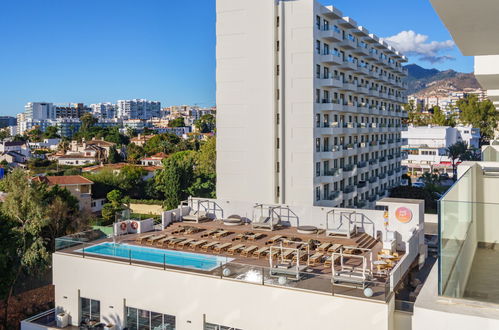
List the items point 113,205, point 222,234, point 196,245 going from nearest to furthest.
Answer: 1. point 196,245
2. point 222,234
3. point 113,205

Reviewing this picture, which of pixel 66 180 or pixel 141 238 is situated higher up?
pixel 66 180

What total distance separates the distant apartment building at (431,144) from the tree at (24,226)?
62.4m

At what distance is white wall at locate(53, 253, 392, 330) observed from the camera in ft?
42.9

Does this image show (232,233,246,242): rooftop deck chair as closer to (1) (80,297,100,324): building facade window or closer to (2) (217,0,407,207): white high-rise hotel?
(1) (80,297,100,324): building facade window

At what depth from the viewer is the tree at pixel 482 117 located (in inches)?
3226

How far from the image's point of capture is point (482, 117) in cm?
8469

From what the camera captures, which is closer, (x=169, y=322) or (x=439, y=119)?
(x=169, y=322)

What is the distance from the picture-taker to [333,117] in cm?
3697

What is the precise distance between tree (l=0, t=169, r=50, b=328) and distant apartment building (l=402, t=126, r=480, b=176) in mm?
62382

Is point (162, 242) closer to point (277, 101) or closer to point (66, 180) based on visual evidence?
point (277, 101)

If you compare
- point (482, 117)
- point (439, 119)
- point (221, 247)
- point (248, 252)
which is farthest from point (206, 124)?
point (248, 252)

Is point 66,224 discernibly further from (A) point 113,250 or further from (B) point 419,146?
(B) point 419,146

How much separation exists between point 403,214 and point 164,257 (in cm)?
962

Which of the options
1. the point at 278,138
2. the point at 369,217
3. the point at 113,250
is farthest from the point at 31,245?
the point at 369,217
